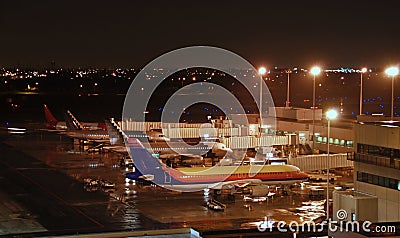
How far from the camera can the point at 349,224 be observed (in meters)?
23.7

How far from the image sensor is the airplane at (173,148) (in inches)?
2601

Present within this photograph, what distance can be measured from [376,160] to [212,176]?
17.0m

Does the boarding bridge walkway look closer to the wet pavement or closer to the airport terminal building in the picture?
the wet pavement

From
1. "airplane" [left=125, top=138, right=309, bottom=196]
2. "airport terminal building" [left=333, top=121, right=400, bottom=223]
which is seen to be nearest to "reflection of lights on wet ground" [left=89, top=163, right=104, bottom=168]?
"airplane" [left=125, top=138, right=309, bottom=196]

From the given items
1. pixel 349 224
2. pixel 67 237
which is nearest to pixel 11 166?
pixel 67 237

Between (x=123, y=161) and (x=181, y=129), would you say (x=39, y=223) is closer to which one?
(x=123, y=161)

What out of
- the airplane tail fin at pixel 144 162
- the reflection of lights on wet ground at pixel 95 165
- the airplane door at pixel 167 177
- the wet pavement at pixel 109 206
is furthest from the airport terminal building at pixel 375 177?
the reflection of lights on wet ground at pixel 95 165

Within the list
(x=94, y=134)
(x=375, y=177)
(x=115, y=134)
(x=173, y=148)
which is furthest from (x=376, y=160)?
(x=94, y=134)

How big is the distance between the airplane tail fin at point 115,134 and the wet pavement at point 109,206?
678cm

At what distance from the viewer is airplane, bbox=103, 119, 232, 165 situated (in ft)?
217

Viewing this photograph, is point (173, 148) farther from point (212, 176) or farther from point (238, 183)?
point (238, 183)

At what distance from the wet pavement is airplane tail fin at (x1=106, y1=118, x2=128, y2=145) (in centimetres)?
678

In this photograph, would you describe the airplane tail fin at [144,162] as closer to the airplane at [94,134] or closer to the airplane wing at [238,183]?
the airplane wing at [238,183]

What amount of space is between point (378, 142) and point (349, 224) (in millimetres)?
13183
